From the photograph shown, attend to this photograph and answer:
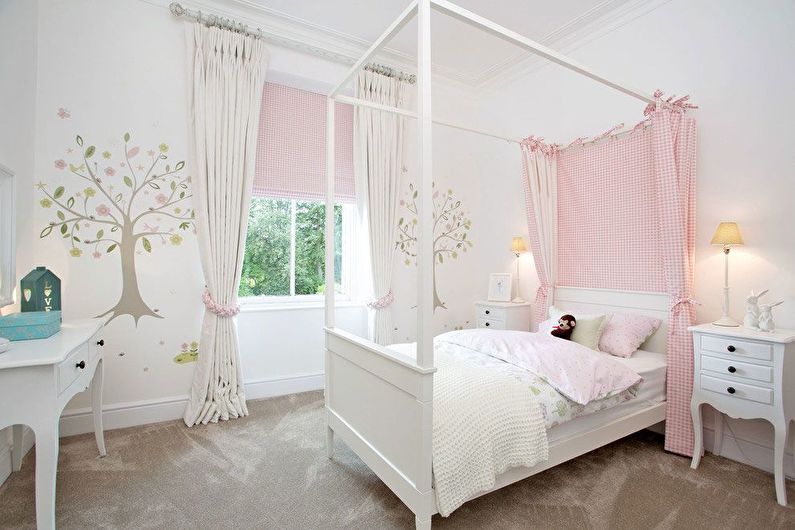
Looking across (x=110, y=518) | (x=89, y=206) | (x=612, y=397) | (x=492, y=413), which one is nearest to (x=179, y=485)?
(x=110, y=518)

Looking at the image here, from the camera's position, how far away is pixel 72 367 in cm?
186

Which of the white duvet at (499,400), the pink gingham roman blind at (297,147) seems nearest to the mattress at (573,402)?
the white duvet at (499,400)

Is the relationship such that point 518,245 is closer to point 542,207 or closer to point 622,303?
point 542,207

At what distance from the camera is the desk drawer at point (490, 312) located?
12.9 feet

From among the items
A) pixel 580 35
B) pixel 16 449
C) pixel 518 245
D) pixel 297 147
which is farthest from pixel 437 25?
pixel 16 449

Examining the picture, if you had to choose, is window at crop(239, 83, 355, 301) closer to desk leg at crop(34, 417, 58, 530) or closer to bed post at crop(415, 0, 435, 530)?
desk leg at crop(34, 417, 58, 530)

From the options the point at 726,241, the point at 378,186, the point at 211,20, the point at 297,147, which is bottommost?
the point at 726,241

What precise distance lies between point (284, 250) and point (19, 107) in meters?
2.06

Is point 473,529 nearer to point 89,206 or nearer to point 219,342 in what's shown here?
point 219,342

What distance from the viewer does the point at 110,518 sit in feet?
6.23

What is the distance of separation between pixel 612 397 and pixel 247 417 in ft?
8.57

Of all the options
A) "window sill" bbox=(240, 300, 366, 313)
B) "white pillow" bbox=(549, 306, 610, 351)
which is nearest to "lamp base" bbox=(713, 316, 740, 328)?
"white pillow" bbox=(549, 306, 610, 351)

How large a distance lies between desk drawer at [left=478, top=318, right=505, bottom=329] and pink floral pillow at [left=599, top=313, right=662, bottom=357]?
3.49ft

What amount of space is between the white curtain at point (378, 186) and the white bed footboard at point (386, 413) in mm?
1329
